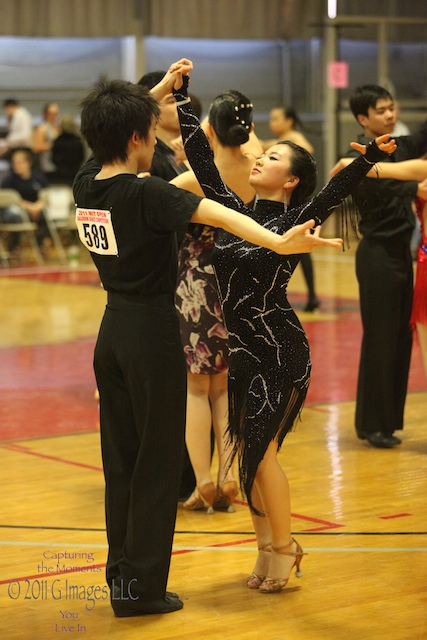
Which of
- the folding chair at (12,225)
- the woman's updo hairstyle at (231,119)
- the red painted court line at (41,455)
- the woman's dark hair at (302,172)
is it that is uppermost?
the woman's updo hairstyle at (231,119)

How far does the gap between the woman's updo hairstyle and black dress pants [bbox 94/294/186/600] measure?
4.03 feet

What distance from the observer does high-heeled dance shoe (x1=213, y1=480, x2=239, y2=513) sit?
4500mm

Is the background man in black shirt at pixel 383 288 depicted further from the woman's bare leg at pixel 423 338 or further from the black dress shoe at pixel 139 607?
the black dress shoe at pixel 139 607

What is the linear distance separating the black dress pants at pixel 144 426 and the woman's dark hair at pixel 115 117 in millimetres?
447

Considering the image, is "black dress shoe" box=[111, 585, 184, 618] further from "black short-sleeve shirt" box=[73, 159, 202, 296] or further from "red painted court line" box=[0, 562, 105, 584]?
"black short-sleeve shirt" box=[73, 159, 202, 296]

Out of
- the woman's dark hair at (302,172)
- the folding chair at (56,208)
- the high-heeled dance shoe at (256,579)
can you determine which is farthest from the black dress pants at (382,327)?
the folding chair at (56,208)

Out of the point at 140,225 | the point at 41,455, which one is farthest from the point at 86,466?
the point at 140,225

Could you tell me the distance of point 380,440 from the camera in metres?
5.53

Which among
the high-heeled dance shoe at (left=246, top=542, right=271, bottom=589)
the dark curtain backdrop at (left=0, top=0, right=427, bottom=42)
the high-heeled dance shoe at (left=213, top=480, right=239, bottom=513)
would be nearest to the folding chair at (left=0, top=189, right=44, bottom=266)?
the dark curtain backdrop at (left=0, top=0, right=427, bottom=42)

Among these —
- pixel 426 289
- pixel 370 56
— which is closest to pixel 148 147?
pixel 426 289

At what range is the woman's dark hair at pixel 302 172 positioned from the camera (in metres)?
3.64

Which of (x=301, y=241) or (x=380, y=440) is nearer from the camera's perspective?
(x=301, y=241)

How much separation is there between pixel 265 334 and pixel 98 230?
0.65 m

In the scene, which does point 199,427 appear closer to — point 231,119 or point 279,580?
point 279,580
